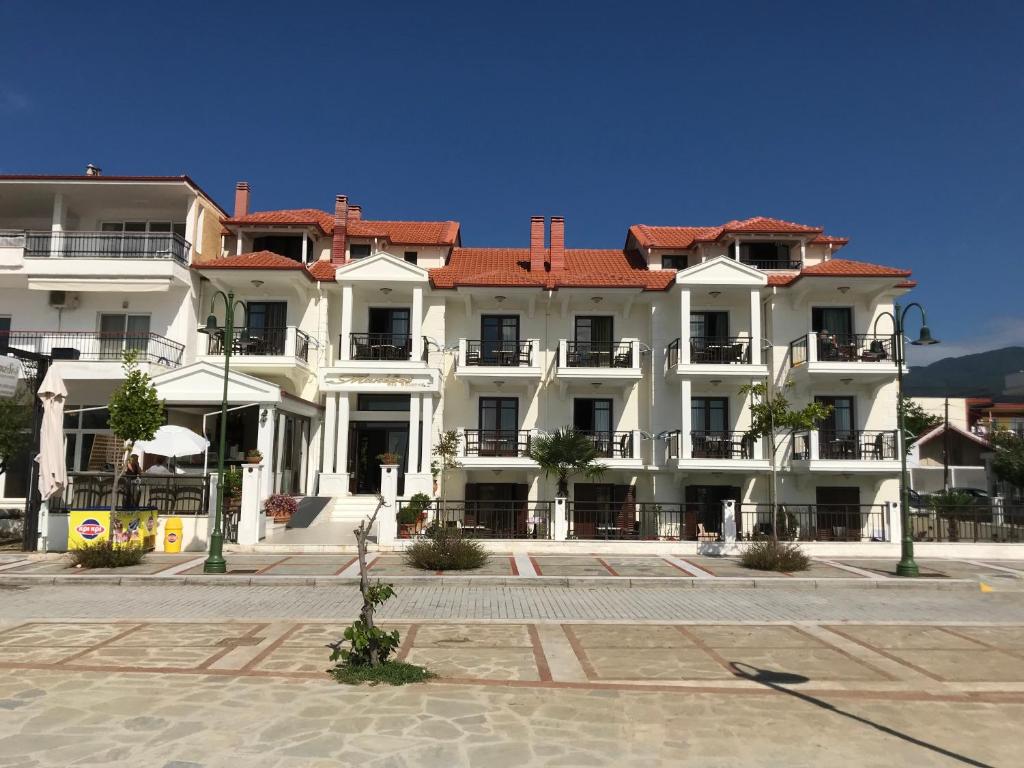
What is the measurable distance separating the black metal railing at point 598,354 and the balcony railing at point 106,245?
45.5ft

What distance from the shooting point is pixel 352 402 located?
79.8 ft

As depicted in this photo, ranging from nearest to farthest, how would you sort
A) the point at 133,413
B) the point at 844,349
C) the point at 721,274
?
1. the point at 133,413
2. the point at 721,274
3. the point at 844,349

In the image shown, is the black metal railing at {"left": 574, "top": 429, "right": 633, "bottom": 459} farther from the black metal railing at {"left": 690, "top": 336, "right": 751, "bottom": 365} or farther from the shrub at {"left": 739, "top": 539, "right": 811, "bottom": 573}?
the shrub at {"left": 739, "top": 539, "right": 811, "bottom": 573}

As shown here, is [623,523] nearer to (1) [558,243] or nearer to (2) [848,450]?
(2) [848,450]

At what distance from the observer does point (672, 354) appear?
24000mm

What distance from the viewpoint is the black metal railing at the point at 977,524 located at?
19000mm

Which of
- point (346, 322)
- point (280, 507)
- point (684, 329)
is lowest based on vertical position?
point (280, 507)

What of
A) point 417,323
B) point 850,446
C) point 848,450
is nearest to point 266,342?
point 417,323

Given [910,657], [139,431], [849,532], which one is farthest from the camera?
[849,532]

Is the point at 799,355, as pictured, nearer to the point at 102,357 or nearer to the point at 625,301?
the point at 625,301

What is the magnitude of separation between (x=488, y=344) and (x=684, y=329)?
686 cm

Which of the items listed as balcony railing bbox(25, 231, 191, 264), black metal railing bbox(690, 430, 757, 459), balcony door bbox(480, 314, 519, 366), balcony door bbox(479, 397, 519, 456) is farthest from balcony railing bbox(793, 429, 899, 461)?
balcony railing bbox(25, 231, 191, 264)

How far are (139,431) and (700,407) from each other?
17.6 metres

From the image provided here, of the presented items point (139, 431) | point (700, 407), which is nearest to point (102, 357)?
point (139, 431)
